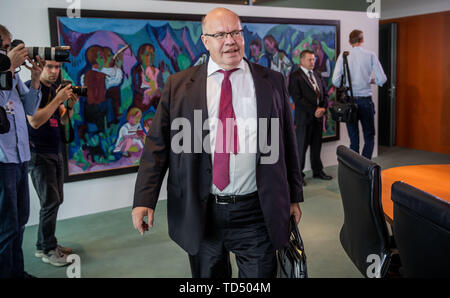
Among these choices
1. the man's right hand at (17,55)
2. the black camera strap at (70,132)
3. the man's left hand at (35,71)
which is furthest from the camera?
the black camera strap at (70,132)

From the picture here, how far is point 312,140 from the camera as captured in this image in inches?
239

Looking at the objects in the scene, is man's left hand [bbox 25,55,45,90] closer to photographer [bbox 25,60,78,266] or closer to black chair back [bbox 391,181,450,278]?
photographer [bbox 25,60,78,266]

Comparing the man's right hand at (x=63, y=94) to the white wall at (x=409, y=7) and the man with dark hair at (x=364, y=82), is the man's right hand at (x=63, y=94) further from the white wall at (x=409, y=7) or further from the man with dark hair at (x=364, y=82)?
the white wall at (x=409, y=7)

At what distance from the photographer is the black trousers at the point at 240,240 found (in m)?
2.00

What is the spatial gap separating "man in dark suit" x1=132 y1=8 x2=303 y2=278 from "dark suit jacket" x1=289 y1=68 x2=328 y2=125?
369 centimetres

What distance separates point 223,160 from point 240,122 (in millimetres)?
198

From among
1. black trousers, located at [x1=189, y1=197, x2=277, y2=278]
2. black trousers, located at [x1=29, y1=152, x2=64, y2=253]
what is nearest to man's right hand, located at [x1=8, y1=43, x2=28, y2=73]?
black trousers, located at [x1=29, y1=152, x2=64, y2=253]

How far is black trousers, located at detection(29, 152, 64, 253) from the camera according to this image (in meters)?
3.32

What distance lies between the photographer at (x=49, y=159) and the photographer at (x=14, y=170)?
0.37 meters

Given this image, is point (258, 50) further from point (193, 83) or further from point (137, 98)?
point (193, 83)

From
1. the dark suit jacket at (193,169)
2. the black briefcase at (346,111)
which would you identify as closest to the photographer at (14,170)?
the dark suit jacket at (193,169)

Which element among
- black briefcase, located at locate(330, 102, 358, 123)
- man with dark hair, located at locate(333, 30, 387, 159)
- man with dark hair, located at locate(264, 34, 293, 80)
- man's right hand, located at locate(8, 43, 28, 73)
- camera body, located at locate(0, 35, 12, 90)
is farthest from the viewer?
man with dark hair, located at locate(264, 34, 293, 80)
